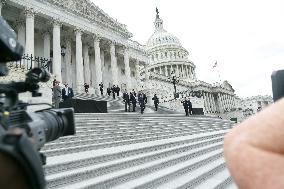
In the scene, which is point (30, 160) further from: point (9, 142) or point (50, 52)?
point (50, 52)

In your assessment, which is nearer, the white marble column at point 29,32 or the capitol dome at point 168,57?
the white marble column at point 29,32

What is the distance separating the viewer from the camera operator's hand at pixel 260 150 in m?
0.84

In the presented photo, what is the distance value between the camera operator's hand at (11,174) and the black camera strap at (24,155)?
1 centimetres

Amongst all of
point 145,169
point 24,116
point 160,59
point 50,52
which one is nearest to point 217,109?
point 160,59

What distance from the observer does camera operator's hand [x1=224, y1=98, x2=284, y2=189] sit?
33.0 inches

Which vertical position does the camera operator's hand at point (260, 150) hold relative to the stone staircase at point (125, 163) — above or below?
above

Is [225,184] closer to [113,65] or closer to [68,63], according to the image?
[68,63]

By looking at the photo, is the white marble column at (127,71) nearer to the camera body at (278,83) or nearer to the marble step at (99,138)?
the marble step at (99,138)

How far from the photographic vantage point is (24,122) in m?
1.40

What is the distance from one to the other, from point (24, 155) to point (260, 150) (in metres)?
0.72

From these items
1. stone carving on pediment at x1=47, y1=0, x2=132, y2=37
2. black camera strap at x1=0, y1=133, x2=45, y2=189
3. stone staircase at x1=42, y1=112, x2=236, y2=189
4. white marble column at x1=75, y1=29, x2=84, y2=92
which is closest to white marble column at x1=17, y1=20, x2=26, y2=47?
stone carving on pediment at x1=47, y1=0, x2=132, y2=37

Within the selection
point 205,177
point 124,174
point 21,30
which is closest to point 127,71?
point 21,30

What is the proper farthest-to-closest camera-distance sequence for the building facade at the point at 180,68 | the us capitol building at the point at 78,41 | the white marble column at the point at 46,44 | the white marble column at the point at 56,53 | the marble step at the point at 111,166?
the building facade at the point at 180,68
the white marble column at the point at 46,44
the white marble column at the point at 56,53
the us capitol building at the point at 78,41
the marble step at the point at 111,166

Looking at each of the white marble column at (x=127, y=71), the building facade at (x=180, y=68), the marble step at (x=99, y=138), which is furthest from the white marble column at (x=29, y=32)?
→ the building facade at (x=180, y=68)
